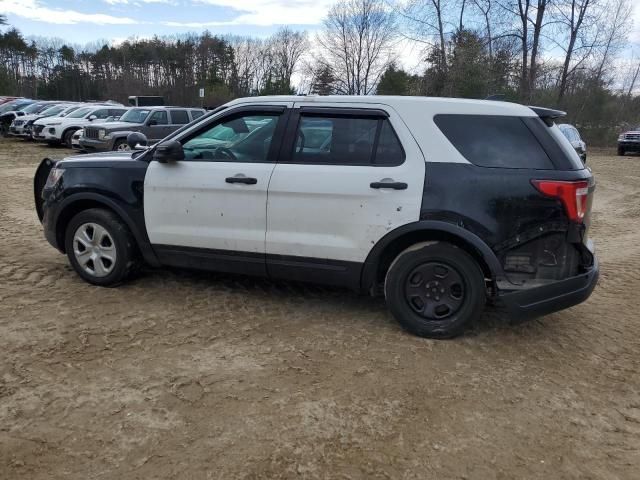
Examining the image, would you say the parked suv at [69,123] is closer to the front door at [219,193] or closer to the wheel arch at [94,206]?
the wheel arch at [94,206]

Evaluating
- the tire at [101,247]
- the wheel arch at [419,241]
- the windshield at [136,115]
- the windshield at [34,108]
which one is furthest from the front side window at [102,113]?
the wheel arch at [419,241]

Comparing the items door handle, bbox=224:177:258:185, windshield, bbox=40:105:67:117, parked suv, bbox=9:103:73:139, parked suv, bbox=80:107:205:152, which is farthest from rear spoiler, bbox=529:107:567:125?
windshield, bbox=40:105:67:117

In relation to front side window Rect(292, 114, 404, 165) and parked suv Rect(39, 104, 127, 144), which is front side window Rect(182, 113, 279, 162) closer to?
front side window Rect(292, 114, 404, 165)

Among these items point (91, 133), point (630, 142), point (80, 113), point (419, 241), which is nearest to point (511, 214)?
point (419, 241)

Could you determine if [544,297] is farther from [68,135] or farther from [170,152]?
[68,135]

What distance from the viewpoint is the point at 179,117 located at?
17.1 metres

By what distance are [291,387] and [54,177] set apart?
3.29 meters

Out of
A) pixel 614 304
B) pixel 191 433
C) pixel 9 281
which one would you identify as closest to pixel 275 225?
pixel 191 433

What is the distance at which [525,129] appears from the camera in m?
3.83

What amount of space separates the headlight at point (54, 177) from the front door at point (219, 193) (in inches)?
40.6

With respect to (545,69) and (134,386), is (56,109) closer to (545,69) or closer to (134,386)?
(134,386)

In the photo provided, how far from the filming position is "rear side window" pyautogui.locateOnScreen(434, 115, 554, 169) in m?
3.80

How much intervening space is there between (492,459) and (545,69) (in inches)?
1507

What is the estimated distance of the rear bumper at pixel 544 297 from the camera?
3.82 meters
